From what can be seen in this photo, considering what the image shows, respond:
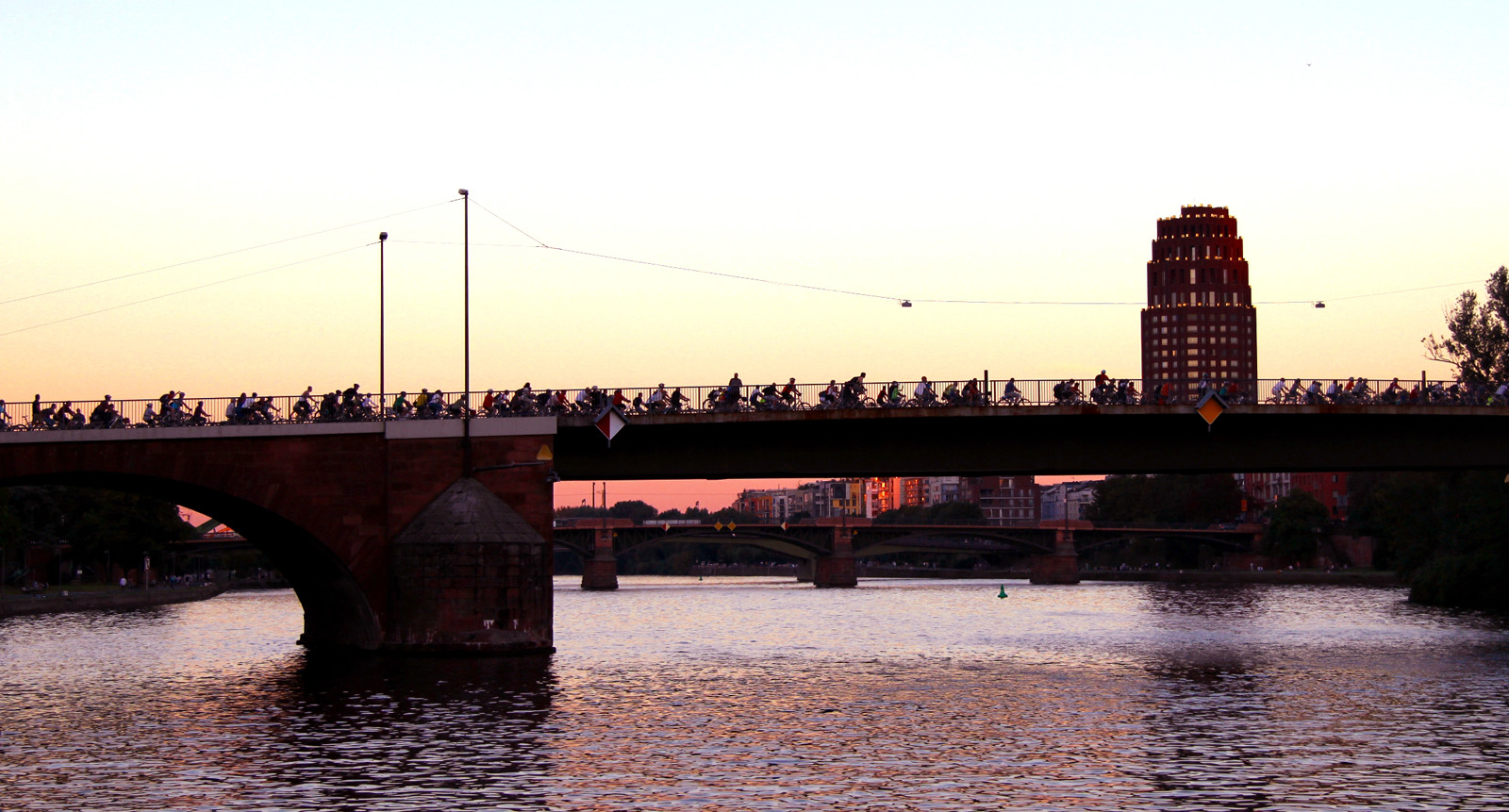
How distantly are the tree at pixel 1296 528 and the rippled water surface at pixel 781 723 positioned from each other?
101881mm

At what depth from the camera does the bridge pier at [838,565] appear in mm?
184250

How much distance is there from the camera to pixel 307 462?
5628cm

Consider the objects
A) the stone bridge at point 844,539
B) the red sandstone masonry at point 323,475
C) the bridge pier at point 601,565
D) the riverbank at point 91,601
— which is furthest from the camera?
the bridge pier at point 601,565

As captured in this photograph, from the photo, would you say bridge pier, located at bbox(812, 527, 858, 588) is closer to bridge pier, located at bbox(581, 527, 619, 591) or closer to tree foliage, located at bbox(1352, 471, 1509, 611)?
bridge pier, located at bbox(581, 527, 619, 591)

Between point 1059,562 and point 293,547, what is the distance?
134267mm

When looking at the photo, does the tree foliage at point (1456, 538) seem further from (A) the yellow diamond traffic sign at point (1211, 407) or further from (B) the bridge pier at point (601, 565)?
(B) the bridge pier at point (601, 565)

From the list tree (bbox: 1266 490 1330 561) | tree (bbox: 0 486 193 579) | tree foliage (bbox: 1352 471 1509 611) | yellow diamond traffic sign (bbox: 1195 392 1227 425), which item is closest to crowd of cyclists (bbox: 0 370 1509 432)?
yellow diamond traffic sign (bbox: 1195 392 1227 425)

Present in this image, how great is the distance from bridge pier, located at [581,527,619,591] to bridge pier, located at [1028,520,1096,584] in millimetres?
47821

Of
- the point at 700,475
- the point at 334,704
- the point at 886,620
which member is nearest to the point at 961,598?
the point at 886,620

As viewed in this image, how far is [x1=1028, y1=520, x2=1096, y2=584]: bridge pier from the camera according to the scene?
183 m

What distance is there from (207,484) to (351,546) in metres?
5.18

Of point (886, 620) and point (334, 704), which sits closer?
point (334, 704)

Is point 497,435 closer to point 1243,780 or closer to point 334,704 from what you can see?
point 334,704

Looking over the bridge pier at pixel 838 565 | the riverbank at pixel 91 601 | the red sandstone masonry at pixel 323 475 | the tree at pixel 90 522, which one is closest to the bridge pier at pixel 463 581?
the red sandstone masonry at pixel 323 475
